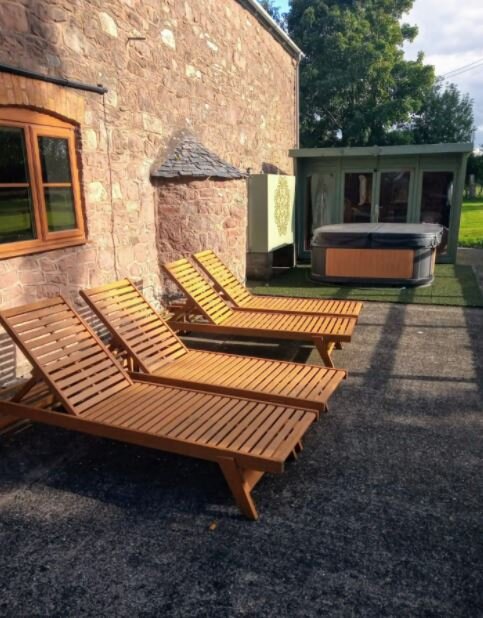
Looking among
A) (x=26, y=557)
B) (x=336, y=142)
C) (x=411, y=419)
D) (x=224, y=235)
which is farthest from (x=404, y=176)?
(x=336, y=142)

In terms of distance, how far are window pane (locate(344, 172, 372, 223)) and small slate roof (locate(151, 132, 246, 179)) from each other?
198 inches

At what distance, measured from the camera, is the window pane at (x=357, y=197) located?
1205 cm

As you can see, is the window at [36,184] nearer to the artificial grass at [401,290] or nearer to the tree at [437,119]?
the artificial grass at [401,290]

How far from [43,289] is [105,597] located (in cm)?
343

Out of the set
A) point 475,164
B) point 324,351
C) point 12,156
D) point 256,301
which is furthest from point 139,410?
point 475,164

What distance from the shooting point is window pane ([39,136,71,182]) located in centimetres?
502

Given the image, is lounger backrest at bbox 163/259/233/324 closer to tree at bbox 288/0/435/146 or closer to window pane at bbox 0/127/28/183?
window pane at bbox 0/127/28/183

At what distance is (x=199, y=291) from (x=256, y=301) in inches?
36.8

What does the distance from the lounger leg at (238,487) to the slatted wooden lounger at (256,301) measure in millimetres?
3287

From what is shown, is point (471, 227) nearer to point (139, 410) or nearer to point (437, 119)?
point (437, 119)

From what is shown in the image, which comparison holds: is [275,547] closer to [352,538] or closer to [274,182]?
[352,538]

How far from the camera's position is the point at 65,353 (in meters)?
3.98

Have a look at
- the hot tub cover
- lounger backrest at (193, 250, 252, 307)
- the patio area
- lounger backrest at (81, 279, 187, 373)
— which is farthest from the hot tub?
lounger backrest at (81, 279, 187, 373)

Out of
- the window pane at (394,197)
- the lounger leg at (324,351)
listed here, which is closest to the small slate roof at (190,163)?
the lounger leg at (324,351)
